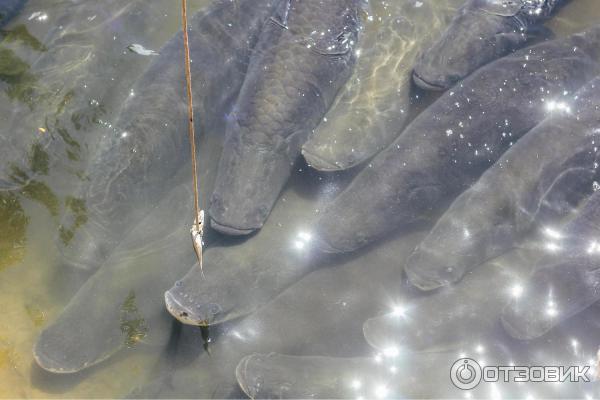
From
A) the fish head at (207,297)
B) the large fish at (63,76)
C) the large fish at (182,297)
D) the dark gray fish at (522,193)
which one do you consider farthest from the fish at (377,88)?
the large fish at (63,76)

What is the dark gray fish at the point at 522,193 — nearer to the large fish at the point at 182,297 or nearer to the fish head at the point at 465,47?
the large fish at the point at 182,297

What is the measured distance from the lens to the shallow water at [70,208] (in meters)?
4.21

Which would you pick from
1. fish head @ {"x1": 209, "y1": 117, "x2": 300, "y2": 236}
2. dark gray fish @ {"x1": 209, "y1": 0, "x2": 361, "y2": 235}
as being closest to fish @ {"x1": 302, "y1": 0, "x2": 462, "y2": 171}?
dark gray fish @ {"x1": 209, "y1": 0, "x2": 361, "y2": 235}

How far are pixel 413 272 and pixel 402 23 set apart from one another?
2765 millimetres

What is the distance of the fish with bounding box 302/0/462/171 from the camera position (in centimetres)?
488

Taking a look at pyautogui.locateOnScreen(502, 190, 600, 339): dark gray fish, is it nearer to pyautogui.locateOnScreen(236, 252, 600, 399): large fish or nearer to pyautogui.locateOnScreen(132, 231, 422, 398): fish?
pyautogui.locateOnScreen(236, 252, 600, 399): large fish

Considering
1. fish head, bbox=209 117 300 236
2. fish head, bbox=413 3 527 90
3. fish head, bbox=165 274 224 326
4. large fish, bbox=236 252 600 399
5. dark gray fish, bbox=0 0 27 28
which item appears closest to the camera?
large fish, bbox=236 252 600 399

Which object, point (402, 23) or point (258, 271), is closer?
point (258, 271)

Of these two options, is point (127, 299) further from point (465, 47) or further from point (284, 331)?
point (465, 47)

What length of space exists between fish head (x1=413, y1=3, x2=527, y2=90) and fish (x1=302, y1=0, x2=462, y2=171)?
190 mm

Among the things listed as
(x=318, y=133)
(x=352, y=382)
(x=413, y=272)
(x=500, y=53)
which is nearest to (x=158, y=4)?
(x=318, y=133)

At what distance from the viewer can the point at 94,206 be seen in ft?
15.2

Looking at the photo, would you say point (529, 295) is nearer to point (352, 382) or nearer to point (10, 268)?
point (352, 382)

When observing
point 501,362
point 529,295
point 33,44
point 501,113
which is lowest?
point 501,362
